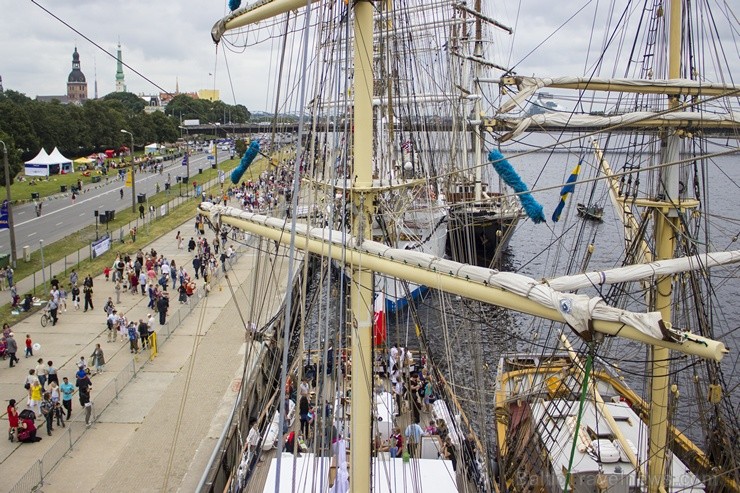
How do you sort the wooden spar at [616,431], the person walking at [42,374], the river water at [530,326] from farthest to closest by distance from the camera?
the person walking at [42,374], the river water at [530,326], the wooden spar at [616,431]

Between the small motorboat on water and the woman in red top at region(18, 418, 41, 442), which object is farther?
the woman in red top at region(18, 418, 41, 442)

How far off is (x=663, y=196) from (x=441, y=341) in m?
17.8

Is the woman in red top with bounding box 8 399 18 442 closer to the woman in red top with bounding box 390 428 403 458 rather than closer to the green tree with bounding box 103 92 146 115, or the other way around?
the woman in red top with bounding box 390 428 403 458


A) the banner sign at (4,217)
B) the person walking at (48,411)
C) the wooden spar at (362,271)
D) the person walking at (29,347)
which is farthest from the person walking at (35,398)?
the banner sign at (4,217)

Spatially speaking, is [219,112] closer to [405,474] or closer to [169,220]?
[169,220]

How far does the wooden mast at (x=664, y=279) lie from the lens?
14.2 m

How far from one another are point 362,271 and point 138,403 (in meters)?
9.96

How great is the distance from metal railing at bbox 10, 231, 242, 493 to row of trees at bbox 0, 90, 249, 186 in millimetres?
29646

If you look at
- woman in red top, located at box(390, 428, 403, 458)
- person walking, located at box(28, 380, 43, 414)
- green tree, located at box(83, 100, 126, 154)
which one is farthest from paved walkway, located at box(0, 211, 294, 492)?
green tree, located at box(83, 100, 126, 154)

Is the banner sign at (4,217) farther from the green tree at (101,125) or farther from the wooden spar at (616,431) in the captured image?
the green tree at (101,125)

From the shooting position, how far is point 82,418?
18.3 meters

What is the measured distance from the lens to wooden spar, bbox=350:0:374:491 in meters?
11.4

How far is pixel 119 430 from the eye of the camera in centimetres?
1784

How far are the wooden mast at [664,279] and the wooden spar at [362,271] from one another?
18.6 ft
